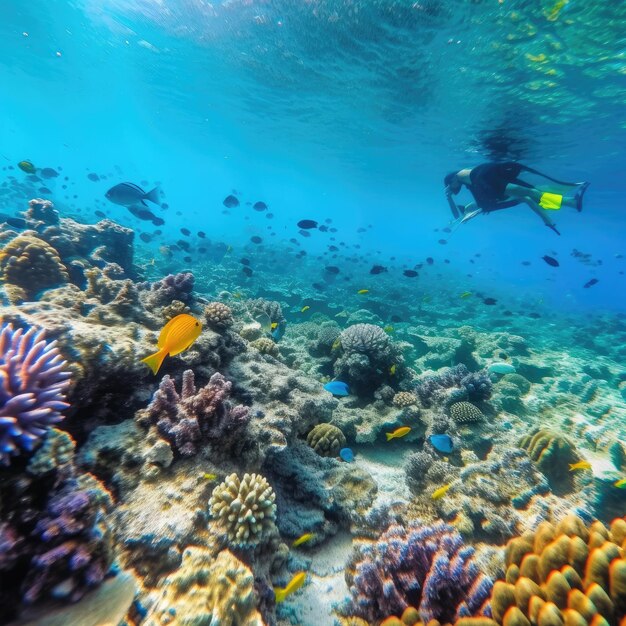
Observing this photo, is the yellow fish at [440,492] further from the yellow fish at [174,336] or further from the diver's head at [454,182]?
the diver's head at [454,182]

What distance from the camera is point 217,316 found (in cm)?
535

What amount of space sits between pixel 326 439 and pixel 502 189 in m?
9.24

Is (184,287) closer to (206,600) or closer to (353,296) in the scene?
(206,600)

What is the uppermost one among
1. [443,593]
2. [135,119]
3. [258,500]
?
[135,119]

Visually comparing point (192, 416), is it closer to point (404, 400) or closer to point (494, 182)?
point (404, 400)

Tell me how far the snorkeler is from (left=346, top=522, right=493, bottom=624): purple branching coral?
9.23m

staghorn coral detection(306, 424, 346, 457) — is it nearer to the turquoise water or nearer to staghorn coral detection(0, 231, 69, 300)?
the turquoise water

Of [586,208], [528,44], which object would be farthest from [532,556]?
[586,208]

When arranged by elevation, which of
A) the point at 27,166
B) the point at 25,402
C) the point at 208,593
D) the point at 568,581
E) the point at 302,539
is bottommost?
the point at 302,539

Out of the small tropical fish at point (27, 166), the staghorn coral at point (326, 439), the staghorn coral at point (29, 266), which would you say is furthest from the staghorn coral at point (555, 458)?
the small tropical fish at point (27, 166)

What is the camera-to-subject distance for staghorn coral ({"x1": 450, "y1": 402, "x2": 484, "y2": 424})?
636 cm

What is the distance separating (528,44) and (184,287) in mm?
16975

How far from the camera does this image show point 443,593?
2707mm

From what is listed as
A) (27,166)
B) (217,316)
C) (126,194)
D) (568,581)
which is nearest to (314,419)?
(217,316)
